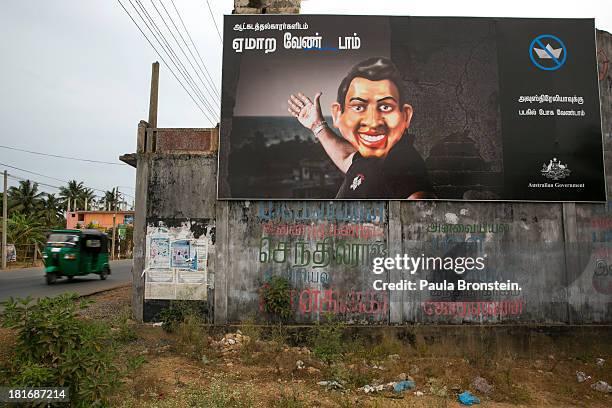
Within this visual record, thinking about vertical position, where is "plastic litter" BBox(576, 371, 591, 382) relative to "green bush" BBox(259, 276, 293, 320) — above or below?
below

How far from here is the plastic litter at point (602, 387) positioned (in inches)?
280

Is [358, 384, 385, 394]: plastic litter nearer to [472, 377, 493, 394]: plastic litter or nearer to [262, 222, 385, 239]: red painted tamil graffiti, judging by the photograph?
[472, 377, 493, 394]: plastic litter

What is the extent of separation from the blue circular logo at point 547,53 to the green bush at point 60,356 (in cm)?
939

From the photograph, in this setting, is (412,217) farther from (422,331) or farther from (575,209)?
(575,209)

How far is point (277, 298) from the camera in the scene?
27.6 ft

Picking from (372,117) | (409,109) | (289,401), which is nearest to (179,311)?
(289,401)

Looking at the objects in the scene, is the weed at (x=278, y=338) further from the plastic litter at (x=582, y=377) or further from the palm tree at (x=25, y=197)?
the palm tree at (x=25, y=197)

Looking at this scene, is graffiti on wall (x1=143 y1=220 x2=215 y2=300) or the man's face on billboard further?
the man's face on billboard

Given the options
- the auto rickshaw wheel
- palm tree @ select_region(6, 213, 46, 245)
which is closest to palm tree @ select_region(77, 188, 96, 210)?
palm tree @ select_region(6, 213, 46, 245)

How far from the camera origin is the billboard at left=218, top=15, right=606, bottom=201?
8.77m

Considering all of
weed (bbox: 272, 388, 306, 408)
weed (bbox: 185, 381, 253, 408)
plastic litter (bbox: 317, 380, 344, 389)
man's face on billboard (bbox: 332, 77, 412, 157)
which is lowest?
plastic litter (bbox: 317, 380, 344, 389)

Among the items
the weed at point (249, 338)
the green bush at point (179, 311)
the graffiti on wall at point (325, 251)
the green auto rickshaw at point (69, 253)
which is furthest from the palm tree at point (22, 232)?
the graffiti on wall at point (325, 251)

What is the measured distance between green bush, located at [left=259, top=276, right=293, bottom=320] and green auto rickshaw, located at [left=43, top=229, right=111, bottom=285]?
12.3 meters

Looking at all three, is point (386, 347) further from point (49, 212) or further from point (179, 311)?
point (49, 212)
